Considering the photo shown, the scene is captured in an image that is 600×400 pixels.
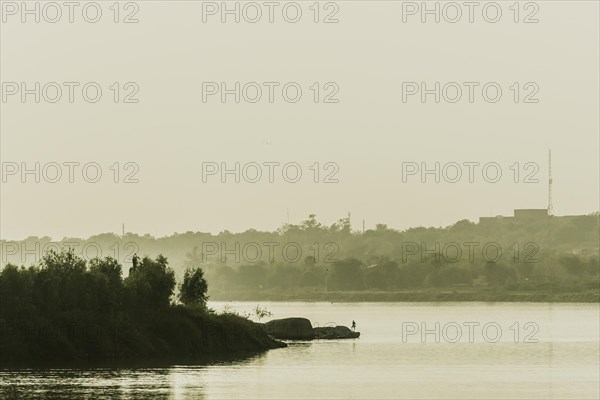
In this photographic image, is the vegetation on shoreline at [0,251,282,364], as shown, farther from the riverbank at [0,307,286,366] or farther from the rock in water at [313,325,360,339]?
the rock in water at [313,325,360,339]

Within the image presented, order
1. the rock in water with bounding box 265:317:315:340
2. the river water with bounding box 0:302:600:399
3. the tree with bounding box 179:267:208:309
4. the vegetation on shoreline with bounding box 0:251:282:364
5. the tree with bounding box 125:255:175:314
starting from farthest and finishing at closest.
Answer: the rock in water with bounding box 265:317:315:340, the tree with bounding box 179:267:208:309, the tree with bounding box 125:255:175:314, the vegetation on shoreline with bounding box 0:251:282:364, the river water with bounding box 0:302:600:399

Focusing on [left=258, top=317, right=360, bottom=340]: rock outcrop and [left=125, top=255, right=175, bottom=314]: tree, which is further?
[left=258, top=317, right=360, bottom=340]: rock outcrop

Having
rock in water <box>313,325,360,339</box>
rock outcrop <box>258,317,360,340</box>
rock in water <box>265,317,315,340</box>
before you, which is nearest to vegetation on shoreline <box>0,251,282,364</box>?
rock in water <box>265,317,315,340</box>

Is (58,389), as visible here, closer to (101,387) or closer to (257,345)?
(101,387)

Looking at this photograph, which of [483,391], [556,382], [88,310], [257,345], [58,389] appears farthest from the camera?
[257,345]

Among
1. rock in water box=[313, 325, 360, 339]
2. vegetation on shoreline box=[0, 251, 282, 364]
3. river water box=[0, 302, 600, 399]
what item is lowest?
river water box=[0, 302, 600, 399]

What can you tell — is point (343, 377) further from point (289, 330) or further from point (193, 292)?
point (289, 330)

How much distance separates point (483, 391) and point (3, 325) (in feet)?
147

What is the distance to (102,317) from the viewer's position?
13388cm

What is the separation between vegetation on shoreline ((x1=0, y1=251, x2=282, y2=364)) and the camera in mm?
128000

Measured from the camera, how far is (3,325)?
414 ft

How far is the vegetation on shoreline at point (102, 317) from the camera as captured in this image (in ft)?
420

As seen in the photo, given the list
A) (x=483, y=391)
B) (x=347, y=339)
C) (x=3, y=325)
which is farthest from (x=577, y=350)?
(x=3, y=325)

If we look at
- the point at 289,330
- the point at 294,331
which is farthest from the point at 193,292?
the point at 294,331
